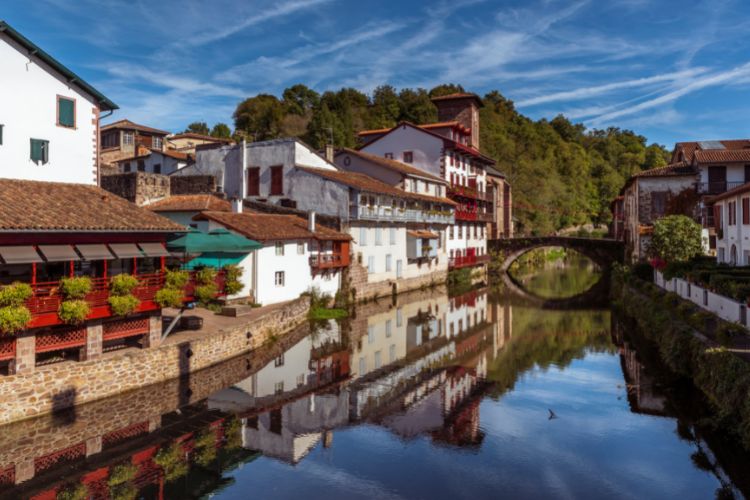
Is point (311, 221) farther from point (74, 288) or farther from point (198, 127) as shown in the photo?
point (198, 127)

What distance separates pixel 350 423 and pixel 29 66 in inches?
637

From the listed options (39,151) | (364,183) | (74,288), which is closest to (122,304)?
(74,288)

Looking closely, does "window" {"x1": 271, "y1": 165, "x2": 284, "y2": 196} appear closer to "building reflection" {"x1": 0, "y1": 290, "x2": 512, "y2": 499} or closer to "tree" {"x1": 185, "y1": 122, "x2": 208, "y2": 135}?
→ "building reflection" {"x1": 0, "y1": 290, "x2": 512, "y2": 499}

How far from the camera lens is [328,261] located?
35125mm

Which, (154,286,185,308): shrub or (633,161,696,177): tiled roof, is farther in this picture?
(633,161,696,177): tiled roof

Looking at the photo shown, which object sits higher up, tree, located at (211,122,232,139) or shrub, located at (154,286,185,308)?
tree, located at (211,122,232,139)

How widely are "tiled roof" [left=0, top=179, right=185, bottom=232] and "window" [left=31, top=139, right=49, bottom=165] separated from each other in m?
0.91

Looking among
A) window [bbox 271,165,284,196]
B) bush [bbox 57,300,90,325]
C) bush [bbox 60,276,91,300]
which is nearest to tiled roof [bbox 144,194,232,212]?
window [bbox 271,165,284,196]

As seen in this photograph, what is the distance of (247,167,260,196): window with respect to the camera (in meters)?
40.3

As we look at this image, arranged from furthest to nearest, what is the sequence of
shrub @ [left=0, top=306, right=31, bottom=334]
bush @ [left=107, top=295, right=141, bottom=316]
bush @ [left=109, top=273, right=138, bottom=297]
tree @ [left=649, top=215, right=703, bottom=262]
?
tree @ [left=649, top=215, right=703, bottom=262]
bush @ [left=109, top=273, right=138, bottom=297]
bush @ [left=107, top=295, right=141, bottom=316]
shrub @ [left=0, top=306, right=31, bottom=334]

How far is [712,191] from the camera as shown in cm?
4278

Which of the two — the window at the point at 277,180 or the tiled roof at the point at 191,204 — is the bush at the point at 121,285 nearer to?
the tiled roof at the point at 191,204

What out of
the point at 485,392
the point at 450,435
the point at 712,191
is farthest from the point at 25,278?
the point at 712,191

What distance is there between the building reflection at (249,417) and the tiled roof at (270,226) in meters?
5.92
